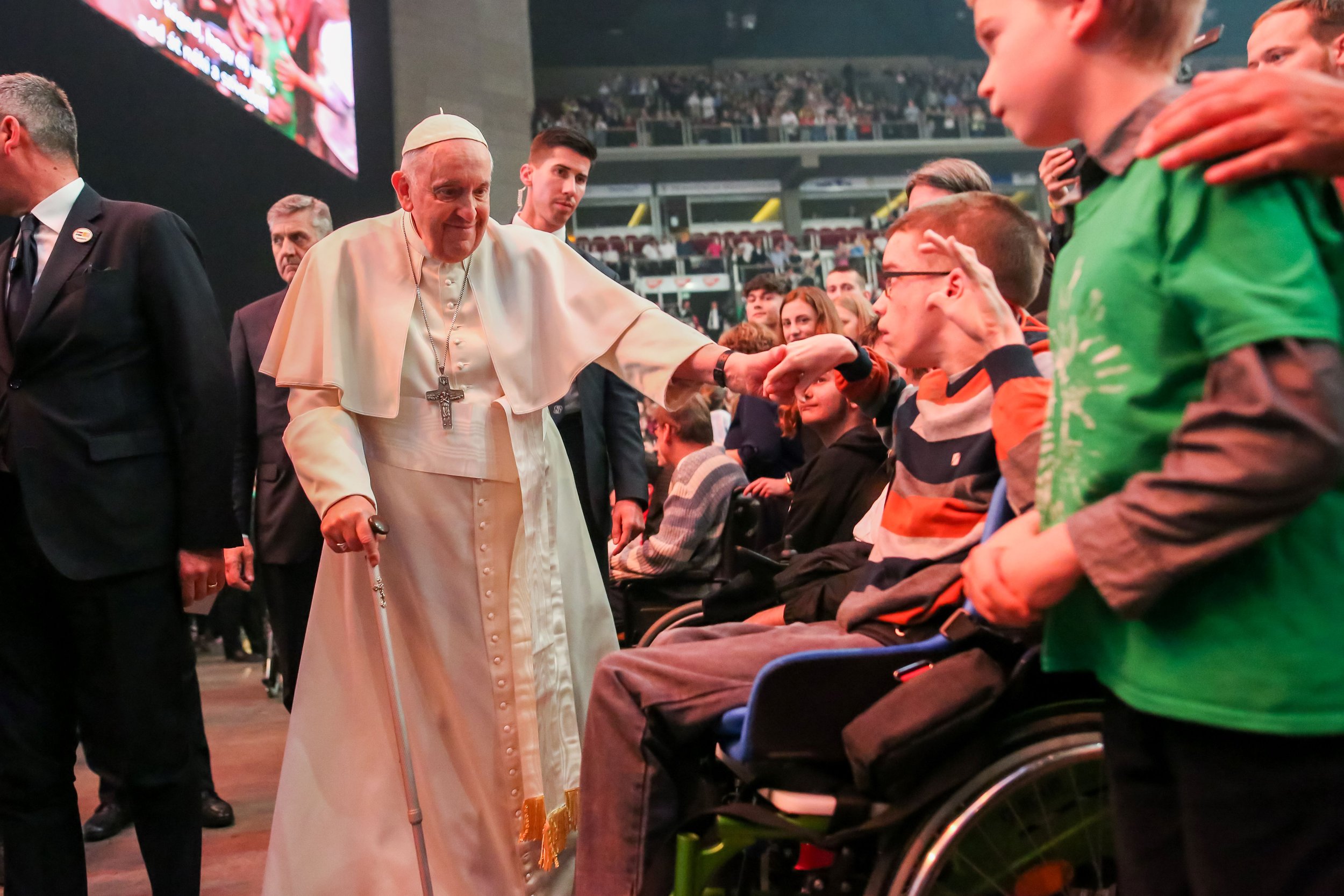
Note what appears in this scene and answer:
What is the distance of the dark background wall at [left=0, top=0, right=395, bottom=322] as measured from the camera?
17.6 feet

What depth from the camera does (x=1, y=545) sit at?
2232 millimetres

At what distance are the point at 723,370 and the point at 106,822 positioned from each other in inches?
99.0

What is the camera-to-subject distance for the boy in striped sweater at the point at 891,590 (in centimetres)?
175

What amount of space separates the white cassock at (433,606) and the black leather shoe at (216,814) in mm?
1166

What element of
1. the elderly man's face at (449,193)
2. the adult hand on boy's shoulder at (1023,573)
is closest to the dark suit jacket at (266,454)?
the elderly man's face at (449,193)

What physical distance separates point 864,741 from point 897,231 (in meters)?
0.99

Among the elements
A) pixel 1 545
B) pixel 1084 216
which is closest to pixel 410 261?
pixel 1 545

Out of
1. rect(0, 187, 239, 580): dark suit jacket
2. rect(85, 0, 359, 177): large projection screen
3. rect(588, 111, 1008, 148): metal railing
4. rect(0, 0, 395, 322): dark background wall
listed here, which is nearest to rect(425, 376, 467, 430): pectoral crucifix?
rect(0, 187, 239, 580): dark suit jacket

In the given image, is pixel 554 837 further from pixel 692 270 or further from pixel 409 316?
pixel 692 270

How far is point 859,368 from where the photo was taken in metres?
2.21

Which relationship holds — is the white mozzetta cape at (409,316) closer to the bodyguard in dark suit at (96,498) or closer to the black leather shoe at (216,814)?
the bodyguard in dark suit at (96,498)

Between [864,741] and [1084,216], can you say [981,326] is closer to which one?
[1084,216]

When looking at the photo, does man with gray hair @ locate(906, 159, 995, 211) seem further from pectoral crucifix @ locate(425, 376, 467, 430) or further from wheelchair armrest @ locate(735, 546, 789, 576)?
pectoral crucifix @ locate(425, 376, 467, 430)

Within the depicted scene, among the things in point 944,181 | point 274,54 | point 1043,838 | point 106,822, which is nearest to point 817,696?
point 1043,838
